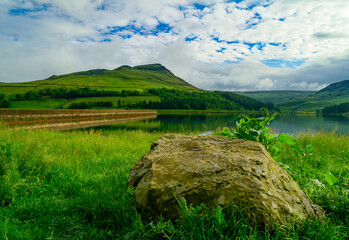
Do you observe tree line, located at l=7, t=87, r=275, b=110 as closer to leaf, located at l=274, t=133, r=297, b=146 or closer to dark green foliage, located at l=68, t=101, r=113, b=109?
dark green foliage, located at l=68, t=101, r=113, b=109

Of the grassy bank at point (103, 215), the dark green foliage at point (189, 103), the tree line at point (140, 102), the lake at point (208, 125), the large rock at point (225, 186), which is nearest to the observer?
the grassy bank at point (103, 215)

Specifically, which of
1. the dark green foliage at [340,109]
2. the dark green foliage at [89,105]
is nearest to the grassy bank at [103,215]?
the dark green foliage at [89,105]

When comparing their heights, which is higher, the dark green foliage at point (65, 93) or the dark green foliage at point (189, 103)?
the dark green foliage at point (65, 93)

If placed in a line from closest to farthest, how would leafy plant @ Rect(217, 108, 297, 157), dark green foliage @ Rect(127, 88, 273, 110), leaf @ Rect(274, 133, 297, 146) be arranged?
1. leaf @ Rect(274, 133, 297, 146)
2. leafy plant @ Rect(217, 108, 297, 157)
3. dark green foliage @ Rect(127, 88, 273, 110)

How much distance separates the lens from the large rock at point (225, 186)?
7.50ft

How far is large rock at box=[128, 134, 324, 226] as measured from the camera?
2285 millimetres

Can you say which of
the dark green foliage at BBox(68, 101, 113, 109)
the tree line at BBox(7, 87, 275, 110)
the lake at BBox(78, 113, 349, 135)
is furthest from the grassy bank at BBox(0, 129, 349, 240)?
the tree line at BBox(7, 87, 275, 110)

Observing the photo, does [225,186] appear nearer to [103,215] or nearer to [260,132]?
[103,215]

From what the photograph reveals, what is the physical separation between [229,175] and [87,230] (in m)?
2.12

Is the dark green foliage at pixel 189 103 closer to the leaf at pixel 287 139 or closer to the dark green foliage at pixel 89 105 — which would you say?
the dark green foliage at pixel 89 105

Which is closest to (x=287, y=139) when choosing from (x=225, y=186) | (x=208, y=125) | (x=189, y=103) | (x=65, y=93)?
(x=225, y=186)

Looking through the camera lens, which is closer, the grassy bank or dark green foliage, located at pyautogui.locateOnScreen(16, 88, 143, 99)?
the grassy bank

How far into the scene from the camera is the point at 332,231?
2.09 m

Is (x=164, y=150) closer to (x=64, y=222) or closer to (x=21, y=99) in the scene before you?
(x=64, y=222)
